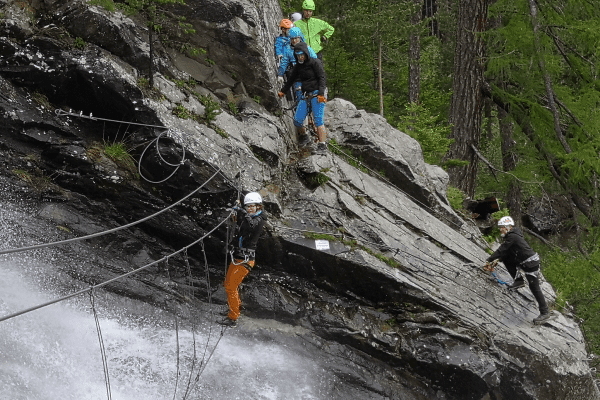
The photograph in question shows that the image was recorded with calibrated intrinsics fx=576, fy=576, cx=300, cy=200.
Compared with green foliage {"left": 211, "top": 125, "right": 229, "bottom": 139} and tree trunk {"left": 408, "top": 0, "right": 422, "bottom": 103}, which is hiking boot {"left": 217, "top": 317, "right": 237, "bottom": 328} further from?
tree trunk {"left": 408, "top": 0, "right": 422, "bottom": 103}

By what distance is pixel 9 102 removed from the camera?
346 inches

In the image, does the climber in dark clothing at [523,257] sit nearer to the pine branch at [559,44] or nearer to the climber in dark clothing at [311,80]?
the climber in dark clothing at [311,80]

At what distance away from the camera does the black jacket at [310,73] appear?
10.6 metres

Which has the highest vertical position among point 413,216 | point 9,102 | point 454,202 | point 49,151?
point 9,102

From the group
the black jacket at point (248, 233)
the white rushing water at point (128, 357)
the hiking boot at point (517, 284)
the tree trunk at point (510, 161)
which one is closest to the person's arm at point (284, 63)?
the black jacket at point (248, 233)

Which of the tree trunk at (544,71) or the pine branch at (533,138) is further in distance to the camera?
the pine branch at (533,138)

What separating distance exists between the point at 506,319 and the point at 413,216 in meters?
2.62

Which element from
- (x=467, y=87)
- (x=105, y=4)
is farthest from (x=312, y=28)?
(x=467, y=87)

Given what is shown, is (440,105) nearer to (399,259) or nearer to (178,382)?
(399,259)

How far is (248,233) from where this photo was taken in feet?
27.6

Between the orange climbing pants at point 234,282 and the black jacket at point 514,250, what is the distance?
482cm

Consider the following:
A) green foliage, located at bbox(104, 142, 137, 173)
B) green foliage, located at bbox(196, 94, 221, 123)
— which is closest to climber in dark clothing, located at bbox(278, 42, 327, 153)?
green foliage, located at bbox(196, 94, 221, 123)

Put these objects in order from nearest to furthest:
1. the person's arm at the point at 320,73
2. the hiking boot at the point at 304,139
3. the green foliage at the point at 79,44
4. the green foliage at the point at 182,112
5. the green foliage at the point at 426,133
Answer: the green foliage at the point at 79,44
the green foliage at the point at 182,112
the person's arm at the point at 320,73
the hiking boot at the point at 304,139
the green foliage at the point at 426,133

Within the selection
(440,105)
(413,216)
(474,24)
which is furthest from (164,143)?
(440,105)
